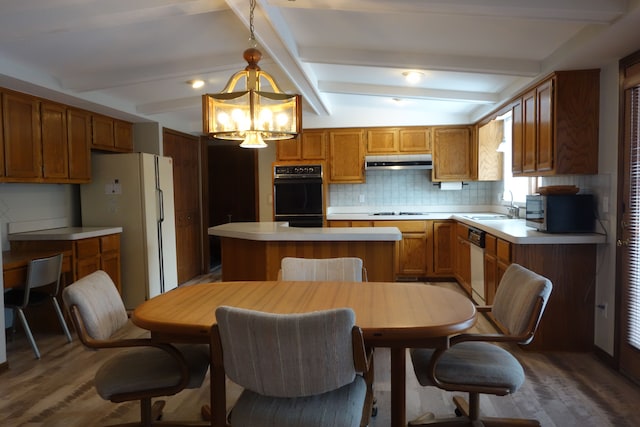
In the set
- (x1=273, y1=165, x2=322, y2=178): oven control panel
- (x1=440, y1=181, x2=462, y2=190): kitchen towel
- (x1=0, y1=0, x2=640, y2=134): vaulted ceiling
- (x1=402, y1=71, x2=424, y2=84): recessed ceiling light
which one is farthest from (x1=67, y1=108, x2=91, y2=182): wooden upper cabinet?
(x1=440, y1=181, x2=462, y2=190): kitchen towel

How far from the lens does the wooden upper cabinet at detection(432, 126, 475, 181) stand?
19.1 feet

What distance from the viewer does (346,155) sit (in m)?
6.02

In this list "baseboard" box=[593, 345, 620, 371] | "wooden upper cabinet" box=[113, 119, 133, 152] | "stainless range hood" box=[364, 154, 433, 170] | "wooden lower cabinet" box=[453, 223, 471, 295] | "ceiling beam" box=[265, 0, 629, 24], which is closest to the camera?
"ceiling beam" box=[265, 0, 629, 24]

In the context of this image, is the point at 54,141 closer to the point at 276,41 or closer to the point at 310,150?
the point at 276,41

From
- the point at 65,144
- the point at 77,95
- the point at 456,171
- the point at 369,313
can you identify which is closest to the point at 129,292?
the point at 65,144

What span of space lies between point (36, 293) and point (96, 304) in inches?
77.1

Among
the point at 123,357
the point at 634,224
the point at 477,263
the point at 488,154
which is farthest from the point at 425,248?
the point at 123,357

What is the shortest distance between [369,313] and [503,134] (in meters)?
4.47

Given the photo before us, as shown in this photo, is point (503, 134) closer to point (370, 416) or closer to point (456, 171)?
point (456, 171)

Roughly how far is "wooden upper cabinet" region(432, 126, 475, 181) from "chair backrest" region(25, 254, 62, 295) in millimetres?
4445

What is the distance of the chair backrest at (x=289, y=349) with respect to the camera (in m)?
1.37

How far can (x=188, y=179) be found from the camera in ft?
20.2

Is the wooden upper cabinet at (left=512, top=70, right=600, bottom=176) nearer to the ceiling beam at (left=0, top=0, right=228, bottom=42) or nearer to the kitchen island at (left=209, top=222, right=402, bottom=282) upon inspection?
the kitchen island at (left=209, top=222, right=402, bottom=282)

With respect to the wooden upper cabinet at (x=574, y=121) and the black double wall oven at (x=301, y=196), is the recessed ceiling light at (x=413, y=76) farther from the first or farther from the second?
the black double wall oven at (x=301, y=196)
